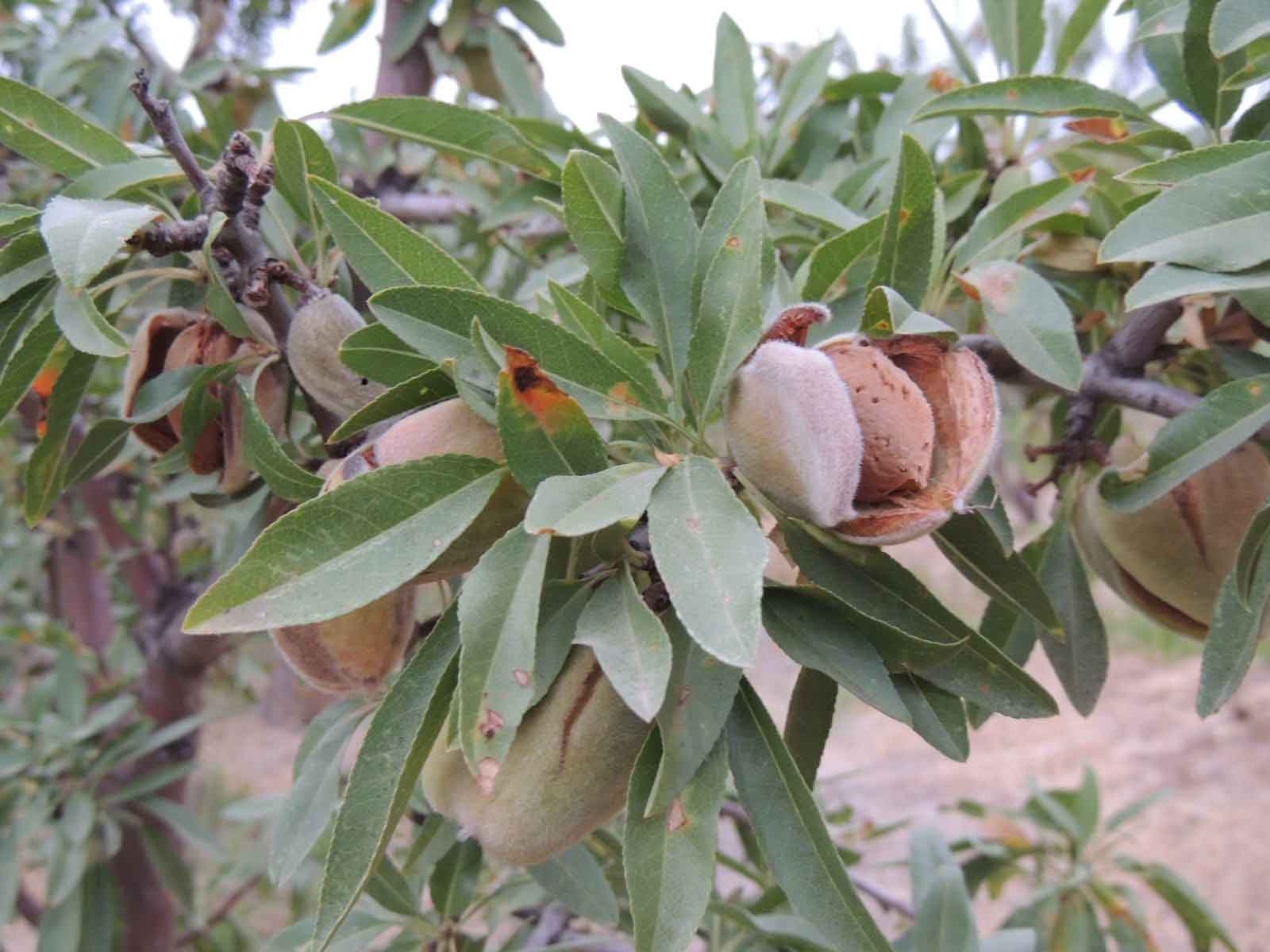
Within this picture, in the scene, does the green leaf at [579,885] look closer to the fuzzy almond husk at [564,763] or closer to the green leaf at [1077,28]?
the fuzzy almond husk at [564,763]

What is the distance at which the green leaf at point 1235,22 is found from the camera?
64 centimetres

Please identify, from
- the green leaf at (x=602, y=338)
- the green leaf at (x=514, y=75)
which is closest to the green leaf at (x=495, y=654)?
the green leaf at (x=602, y=338)

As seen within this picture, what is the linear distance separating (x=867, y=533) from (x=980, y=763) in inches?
178

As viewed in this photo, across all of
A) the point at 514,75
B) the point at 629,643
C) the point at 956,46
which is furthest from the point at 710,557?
the point at 514,75

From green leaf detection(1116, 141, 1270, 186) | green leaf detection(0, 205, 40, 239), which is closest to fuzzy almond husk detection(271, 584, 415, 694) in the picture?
green leaf detection(0, 205, 40, 239)

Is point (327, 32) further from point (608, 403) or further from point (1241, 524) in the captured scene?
point (1241, 524)

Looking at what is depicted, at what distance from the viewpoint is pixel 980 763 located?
470cm

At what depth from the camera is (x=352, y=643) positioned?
2.24ft

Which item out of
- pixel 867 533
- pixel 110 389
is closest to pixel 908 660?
pixel 867 533

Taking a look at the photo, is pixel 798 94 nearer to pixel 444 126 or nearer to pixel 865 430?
pixel 444 126

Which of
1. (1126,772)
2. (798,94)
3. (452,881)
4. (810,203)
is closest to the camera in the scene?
(810,203)

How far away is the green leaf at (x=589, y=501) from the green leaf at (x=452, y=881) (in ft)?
1.64

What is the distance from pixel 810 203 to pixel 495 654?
46cm

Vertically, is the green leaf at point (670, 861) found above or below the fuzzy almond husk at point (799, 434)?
below
